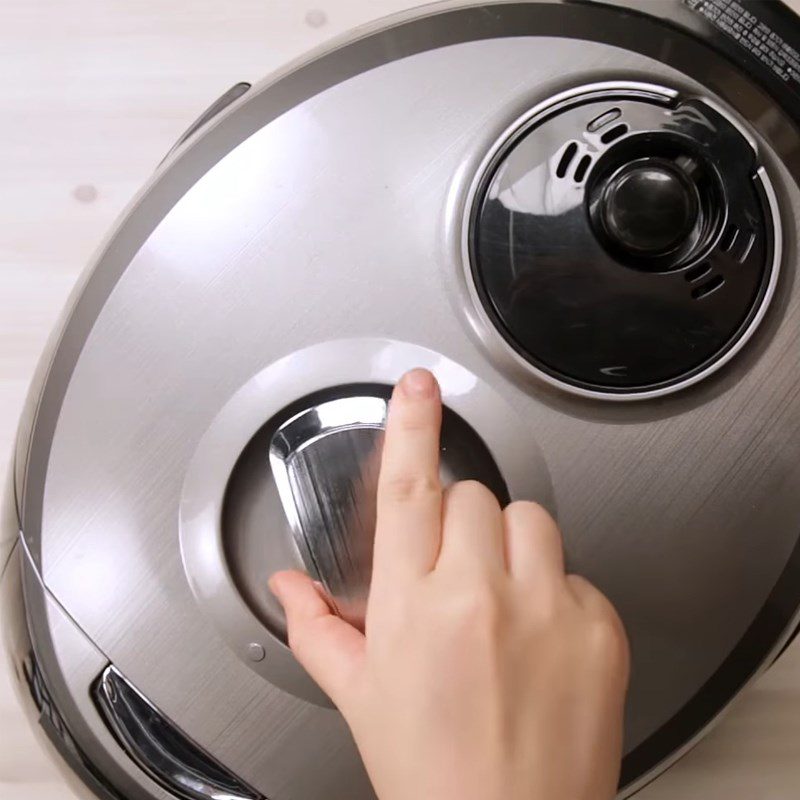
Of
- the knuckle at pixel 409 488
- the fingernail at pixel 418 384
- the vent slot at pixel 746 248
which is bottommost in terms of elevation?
the knuckle at pixel 409 488

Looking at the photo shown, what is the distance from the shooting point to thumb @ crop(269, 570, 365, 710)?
36 cm

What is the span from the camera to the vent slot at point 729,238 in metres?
0.43

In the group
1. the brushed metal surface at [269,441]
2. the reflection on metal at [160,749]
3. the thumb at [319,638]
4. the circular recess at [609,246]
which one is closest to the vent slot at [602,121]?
the circular recess at [609,246]

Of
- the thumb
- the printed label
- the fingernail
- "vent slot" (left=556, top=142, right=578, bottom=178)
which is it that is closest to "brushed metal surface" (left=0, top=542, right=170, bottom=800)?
the thumb

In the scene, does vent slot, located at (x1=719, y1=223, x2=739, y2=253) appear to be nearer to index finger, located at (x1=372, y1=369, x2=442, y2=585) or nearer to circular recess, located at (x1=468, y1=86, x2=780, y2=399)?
circular recess, located at (x1=468, y1=86, x2=780, y2=399)

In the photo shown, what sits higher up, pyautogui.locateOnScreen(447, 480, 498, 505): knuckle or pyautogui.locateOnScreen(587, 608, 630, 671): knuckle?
pyautogui.locateOnScreen(447, 480, 498, 505): knuckle

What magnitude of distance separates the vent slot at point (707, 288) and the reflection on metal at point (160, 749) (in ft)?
1.07

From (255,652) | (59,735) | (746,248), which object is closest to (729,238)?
(746,248)

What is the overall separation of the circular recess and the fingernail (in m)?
0.05

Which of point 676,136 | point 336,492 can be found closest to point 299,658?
point 336,492

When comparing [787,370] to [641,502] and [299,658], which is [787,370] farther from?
[299,658]

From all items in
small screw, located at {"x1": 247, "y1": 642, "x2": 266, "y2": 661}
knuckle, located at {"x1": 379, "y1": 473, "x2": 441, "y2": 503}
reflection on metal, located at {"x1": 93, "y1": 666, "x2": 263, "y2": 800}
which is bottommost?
reflection on metal, located at {"x1": 93, "y1": 666, "x2": 263, "y2": 800}

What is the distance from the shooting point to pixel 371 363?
1.43 ft

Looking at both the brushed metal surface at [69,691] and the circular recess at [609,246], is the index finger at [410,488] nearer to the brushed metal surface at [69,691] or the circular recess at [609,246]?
the circular recess at [609,246]
